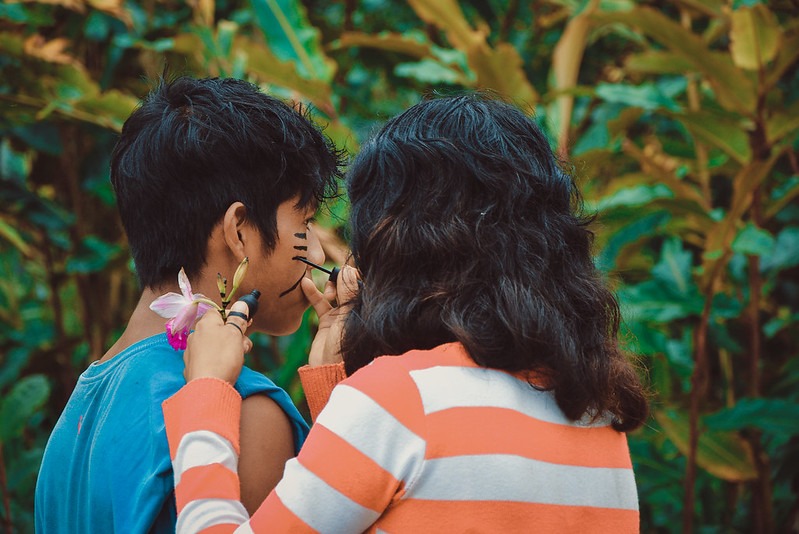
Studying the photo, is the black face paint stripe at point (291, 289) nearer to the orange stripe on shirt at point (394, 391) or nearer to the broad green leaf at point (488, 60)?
the orange stripe on shirt at point (394, 391)

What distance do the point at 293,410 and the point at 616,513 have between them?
0.41m

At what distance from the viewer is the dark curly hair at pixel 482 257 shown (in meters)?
Result: 0.92

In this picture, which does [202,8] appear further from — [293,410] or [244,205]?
[293,410]

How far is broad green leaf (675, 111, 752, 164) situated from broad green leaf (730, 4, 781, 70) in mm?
152

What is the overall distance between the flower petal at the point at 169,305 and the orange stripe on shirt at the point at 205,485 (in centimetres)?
24

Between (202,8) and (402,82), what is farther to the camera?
(402,82)

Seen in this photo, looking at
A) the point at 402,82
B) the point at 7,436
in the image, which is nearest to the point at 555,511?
the point at 7,436

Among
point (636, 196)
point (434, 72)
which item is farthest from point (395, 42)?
point (636, 196)

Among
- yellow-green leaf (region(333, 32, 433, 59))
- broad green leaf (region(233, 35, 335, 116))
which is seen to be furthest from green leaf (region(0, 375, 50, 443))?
yellow-green leaf (region(333, 32, 433, 59))

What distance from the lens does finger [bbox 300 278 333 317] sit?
123 cm

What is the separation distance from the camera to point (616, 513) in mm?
954

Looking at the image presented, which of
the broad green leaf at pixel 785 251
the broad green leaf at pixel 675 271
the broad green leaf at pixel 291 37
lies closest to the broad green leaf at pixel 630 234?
the broad green leaf at pixel 675 271

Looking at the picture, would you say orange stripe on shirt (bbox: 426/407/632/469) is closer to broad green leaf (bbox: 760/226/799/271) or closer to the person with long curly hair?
the person with long curly hair

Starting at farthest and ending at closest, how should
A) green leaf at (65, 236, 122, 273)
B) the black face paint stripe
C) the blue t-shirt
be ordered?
1. green leaf at (65, 236, 122, 273)
2. the black face paint stripe
3. the blue t-shirt
